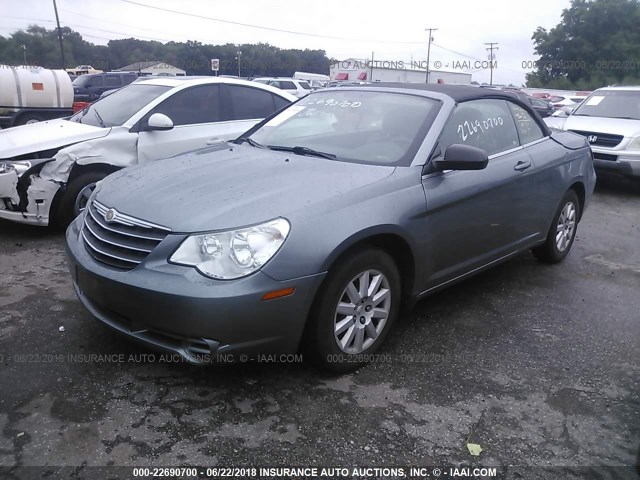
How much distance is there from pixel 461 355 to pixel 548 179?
1899mm

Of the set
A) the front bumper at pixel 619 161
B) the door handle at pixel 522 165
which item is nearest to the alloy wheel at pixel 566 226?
the door handle at pixel 522 165

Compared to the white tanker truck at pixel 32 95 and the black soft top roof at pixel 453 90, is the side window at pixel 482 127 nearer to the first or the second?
the black soft top roof at pixel 453 90

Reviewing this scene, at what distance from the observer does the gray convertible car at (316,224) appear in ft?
8.85

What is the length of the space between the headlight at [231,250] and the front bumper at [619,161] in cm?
749

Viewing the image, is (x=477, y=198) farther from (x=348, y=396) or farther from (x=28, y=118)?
(x=28, y=118)

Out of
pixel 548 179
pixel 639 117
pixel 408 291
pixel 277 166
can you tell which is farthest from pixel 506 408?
pixel 639 117

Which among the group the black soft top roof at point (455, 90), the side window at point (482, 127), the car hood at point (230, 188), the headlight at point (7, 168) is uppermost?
the black soft top roof at point (455, 90)

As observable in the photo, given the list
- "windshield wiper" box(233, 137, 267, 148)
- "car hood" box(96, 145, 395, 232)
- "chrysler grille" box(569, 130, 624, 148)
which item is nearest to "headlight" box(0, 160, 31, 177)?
"car hood" box(96, 145, 395, 232)

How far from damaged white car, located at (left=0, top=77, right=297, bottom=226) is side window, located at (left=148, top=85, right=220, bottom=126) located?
0.03ft

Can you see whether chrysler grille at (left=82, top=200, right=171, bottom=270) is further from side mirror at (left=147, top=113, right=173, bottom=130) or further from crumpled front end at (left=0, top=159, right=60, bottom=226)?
side mirror at (left=147, top=113, right=173, bottom=130)

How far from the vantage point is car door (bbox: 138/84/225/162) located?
5738mm

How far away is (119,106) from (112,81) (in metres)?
17.2

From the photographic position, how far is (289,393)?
299 cm

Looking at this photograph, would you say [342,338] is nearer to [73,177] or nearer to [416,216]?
[416,216]
